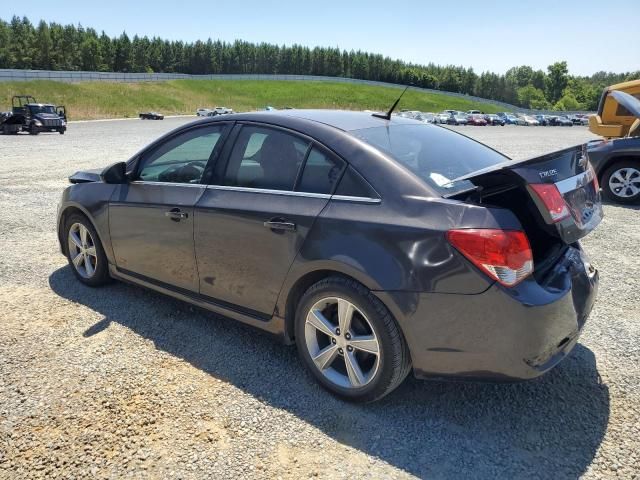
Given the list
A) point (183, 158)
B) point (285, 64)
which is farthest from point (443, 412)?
point (285, 64)

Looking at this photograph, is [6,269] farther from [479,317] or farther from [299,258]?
[479,317]

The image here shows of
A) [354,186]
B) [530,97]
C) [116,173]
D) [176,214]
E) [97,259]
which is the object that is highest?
[530,97]

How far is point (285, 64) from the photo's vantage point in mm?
128625

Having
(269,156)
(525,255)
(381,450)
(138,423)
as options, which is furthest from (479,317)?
(138,423)

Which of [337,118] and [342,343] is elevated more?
[337,118]

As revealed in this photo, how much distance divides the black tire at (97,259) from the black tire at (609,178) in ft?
26.5

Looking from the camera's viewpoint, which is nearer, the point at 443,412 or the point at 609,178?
the point at 443,412

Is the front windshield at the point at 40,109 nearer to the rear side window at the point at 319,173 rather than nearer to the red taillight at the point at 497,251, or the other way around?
the rear side window at the point at 319,173

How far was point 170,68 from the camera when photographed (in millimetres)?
115250

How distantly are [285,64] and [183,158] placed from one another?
437 ft

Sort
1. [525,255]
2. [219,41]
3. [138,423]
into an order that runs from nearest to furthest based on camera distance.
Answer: [525,255]
[138,423]
[219,41]

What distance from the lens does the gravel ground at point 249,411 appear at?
7.74 ft

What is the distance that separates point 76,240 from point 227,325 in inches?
71.0

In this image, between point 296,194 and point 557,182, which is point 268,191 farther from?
point 557,182
